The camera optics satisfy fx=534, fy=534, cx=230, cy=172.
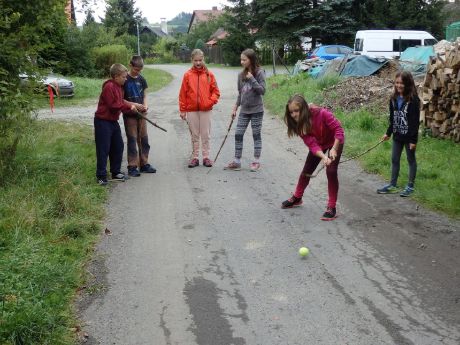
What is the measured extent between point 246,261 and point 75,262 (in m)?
1.58

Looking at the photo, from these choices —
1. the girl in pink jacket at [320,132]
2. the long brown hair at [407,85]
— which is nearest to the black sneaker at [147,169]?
the girl in pink jacket at [320,132]

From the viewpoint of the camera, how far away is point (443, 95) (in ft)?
31.9

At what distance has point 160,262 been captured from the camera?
5.07 meters

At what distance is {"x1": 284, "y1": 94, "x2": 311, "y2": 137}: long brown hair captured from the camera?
6.07m

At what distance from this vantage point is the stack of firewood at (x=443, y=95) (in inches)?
368

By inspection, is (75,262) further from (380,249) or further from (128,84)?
(128,84)

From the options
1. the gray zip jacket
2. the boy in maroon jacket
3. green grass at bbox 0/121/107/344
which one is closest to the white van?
the gray zip jacket

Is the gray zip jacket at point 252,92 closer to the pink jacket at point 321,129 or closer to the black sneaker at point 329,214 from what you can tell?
the pink jacket at point 321,129

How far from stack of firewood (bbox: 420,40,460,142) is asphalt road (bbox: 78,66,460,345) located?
262 centimetres

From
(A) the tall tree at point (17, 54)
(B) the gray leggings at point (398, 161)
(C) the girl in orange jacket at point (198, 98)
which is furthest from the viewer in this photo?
(C) the girl in orange jacket at point (198, 98)

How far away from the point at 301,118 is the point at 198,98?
2.91 m

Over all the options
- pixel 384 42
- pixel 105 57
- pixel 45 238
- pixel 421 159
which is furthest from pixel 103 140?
pixel 105 57

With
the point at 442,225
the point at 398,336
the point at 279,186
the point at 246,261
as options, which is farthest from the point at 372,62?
the point at 398,336

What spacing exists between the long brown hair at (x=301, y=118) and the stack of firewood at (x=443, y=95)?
4.32m
